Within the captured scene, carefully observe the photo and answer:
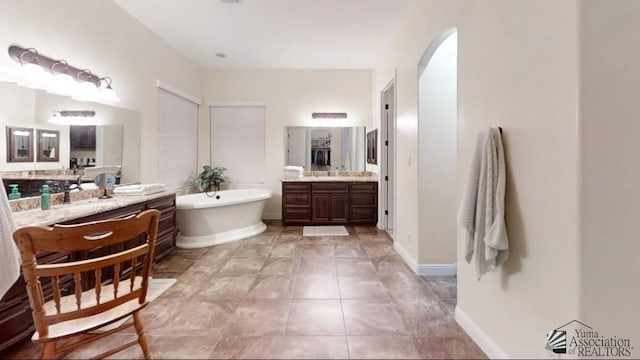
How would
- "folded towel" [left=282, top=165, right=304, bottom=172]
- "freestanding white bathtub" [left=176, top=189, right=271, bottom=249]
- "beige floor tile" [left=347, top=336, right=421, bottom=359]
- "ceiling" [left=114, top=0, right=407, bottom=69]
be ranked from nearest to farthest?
"beige floor tile" [left=347, top=336, right=421, bottom=359] < "ceiling" [left=114, top=0, right=407, bottom=69] < "freestanding white bathtub" [left=176, top=189, right=271, bottom=249] < "folded towel" [left=282, top=165, right=304, bottom=172]

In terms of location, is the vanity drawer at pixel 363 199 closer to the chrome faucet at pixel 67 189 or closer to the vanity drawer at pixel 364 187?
the vanity drawer at pixel 364 187

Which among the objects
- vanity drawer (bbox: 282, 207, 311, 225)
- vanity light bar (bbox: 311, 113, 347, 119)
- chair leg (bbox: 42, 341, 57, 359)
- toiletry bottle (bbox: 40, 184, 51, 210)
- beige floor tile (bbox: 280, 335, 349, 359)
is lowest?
beige floor tile (bbox: 280, 335, 349, 359)

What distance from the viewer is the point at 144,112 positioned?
4.05m

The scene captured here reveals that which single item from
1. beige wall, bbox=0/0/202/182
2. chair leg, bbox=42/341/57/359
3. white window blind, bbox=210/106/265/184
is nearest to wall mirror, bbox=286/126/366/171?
white window blind, bbox=210/106/265/184

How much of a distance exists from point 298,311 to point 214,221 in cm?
246

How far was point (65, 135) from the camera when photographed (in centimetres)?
286

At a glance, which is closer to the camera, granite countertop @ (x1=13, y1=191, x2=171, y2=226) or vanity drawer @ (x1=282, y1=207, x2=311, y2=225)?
granite countertop @ (x1=13, y1=191, x2=171, y2=226)

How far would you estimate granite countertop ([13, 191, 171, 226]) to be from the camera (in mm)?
2062

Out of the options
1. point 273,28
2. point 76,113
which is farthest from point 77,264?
point 273,28

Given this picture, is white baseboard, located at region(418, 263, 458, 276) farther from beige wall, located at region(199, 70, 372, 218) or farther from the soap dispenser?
the soap dispenser

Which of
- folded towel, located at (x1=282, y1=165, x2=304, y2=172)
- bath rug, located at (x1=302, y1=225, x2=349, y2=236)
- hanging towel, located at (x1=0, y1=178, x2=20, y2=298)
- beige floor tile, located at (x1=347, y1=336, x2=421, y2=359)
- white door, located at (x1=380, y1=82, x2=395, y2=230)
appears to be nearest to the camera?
hanging towel, located at (x1=0, y1=178, x2=20, y2=298)

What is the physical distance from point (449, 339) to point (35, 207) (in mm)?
3440

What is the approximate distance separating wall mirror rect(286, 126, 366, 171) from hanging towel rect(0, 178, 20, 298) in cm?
459

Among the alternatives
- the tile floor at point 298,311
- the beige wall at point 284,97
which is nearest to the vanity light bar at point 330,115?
the beige wall at point 284,97
